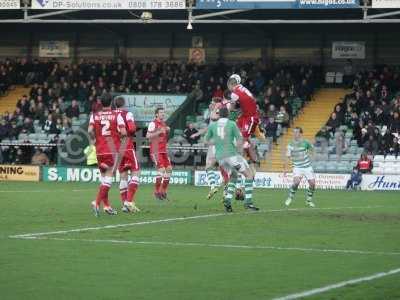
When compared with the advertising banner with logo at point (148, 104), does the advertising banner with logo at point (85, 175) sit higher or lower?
lower

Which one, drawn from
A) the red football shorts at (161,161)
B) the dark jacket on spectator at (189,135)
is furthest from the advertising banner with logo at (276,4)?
the red football shorts at (161,161)

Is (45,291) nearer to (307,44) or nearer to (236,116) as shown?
(236,116)

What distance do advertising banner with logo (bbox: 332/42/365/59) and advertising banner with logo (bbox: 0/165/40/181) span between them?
1511 cm

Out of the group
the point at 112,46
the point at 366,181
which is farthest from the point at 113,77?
the point at 366,181

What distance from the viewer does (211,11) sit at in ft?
146

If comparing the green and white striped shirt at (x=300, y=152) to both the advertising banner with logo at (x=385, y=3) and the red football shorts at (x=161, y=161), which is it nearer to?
the red football shorts at (x=161, y=161)

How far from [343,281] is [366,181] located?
86.1 feet

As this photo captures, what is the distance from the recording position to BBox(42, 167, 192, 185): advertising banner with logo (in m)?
39.7

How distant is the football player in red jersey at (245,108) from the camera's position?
22938mm

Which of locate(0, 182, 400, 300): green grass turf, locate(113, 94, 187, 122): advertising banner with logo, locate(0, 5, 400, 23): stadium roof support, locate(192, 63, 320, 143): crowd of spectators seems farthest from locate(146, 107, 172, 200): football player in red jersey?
locate(113, 94, 187, 122): advertising banner with logo

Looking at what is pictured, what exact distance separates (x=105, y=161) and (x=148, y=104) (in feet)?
78.4

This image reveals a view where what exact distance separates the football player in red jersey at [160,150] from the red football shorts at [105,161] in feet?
19.2

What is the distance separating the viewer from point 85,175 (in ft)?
135

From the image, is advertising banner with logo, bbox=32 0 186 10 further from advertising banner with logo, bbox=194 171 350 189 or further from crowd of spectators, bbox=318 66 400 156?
crowd of spectators, bbox=318 66 400 156
